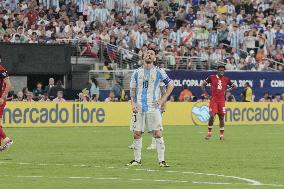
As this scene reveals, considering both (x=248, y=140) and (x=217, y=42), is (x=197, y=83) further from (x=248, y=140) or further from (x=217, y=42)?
(x=248, y=140)

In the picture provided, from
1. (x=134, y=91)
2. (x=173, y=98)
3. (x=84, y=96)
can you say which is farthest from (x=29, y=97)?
(x=134, y=91)

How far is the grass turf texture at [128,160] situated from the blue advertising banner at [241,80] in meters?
8.76

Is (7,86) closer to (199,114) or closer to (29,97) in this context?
(29,97)

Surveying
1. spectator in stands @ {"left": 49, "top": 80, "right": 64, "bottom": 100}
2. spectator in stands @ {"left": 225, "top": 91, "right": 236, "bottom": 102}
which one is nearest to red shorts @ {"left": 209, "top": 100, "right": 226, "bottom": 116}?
spectator in stands @ {"left": 49, "top": 80, "right": 64, "bottom": 100}

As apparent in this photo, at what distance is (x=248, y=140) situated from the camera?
2844 cm

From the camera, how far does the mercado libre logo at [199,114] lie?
129 ft

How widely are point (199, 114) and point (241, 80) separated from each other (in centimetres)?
390

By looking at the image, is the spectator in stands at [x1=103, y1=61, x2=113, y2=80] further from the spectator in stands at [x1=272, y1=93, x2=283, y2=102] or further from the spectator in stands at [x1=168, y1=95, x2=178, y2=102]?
the spectator in stands at [x1=272, y1=93, x2=283, y2=102]

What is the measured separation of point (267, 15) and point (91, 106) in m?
14.3

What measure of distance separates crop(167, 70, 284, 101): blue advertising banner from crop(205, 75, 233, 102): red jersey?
37.1ft

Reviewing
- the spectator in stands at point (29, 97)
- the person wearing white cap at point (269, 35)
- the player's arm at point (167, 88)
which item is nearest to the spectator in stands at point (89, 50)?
the spectator in stands at point (29, 97)

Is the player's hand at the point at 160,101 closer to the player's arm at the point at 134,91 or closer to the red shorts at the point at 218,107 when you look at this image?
the player's arm at the point at 134,91

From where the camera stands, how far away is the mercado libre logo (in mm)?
39281

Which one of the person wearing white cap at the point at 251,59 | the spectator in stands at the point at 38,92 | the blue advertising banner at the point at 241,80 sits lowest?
the spectator in stands at the point at 38,92
